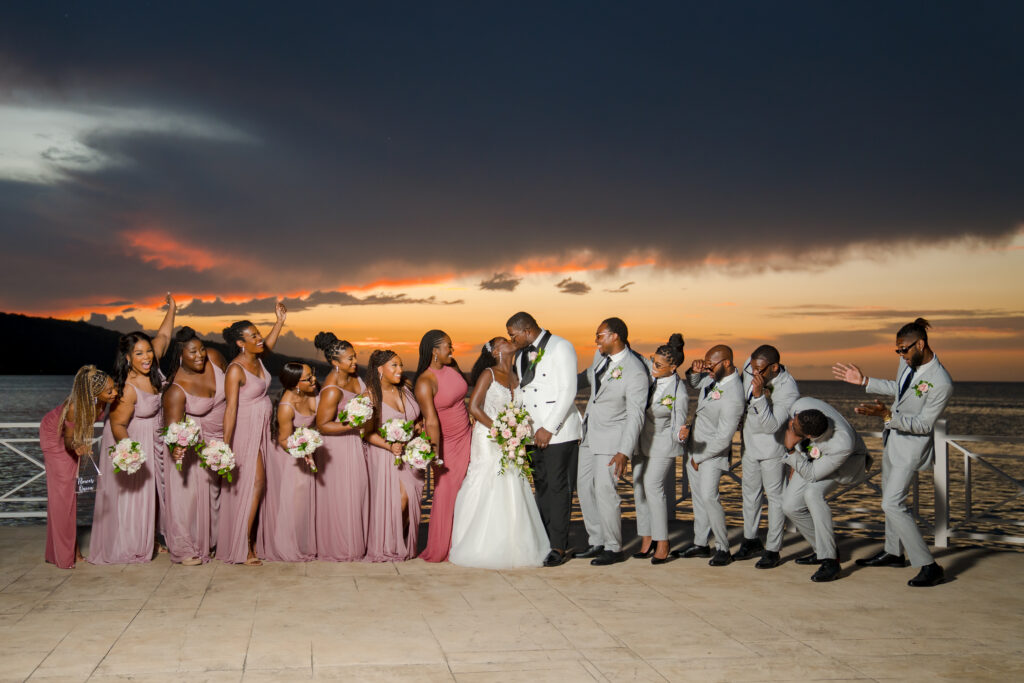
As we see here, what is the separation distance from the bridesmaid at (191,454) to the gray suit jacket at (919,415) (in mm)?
5630

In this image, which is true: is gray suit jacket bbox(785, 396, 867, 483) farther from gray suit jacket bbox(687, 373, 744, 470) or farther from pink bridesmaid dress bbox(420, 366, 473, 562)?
pink bridesmaid dress bbox(420, 366, 473, 562)

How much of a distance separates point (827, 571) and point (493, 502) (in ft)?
8.96

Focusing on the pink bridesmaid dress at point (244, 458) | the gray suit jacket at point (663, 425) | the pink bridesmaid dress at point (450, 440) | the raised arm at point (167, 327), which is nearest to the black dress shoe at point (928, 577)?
the gray suit jacket at point (663, 425)

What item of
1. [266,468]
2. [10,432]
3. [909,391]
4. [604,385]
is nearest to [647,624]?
[604,385]

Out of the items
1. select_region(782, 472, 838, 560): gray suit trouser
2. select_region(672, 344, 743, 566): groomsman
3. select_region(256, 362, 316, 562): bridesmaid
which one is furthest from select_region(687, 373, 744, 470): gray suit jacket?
select_region(256, 362, 316, 562): bridesmaid

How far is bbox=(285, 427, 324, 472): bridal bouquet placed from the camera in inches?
296

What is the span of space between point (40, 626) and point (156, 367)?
8.91 feet

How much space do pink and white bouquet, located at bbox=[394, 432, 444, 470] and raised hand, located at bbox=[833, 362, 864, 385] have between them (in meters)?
3.41

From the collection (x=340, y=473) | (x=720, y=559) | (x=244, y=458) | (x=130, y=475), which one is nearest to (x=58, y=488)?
(x=130, y=475)

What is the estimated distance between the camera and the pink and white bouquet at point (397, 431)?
25.1ft

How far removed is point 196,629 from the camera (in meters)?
5.71

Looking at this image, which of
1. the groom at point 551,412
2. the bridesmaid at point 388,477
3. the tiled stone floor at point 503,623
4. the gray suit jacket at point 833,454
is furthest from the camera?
the bridesmaid at point 388,477

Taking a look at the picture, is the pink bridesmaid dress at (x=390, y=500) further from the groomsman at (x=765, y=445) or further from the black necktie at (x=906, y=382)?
the black necktie at (x=906, y=382)

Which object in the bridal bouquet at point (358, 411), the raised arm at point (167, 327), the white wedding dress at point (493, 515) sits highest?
the raised arm at point (167, 327)
